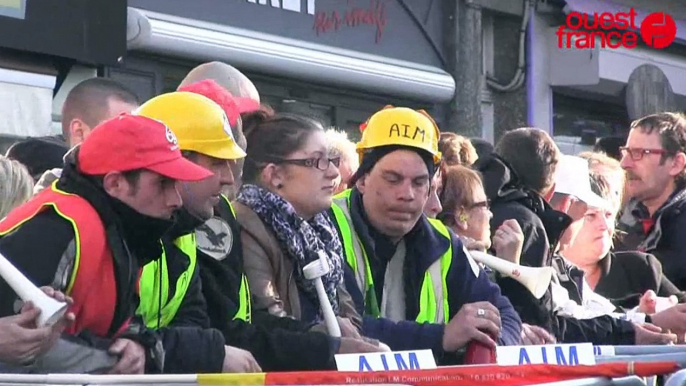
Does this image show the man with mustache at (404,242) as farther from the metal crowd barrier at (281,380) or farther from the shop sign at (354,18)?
the shop sign at (354,18)

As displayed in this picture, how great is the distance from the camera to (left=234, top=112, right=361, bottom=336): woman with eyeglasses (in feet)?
16.7

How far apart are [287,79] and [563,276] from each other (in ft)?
16.2

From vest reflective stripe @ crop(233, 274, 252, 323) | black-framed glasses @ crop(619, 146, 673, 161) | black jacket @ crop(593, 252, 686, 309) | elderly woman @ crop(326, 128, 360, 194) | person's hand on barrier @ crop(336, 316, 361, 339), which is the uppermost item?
black-framed glasses @ crop(619, 146, 673, 161)

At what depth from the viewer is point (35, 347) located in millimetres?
3875

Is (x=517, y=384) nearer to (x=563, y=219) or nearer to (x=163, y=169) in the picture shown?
(x=163, y=169)

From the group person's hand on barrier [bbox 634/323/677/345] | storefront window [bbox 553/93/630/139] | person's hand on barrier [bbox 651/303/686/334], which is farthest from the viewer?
storefront window [bbox 553/93/630/139]

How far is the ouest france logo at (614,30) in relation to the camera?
15.4m

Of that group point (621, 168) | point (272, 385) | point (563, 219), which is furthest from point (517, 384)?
point (621, 168)

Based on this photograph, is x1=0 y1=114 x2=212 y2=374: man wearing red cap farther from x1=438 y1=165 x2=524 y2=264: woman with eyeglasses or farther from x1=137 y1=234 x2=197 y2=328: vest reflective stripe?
x1=438 y1=165 x2=524 y2=264: woman with eyeglasses

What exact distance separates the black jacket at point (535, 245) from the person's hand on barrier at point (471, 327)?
2.58ft

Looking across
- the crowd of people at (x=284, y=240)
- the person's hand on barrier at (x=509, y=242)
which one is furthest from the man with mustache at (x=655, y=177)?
the person's hand on barrier at (x=509, y=242)

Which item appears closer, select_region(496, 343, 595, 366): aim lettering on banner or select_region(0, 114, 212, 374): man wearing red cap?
select_region(0, 114, 212, 374): man wearing red cap

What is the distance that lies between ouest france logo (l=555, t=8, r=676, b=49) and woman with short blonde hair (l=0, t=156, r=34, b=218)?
10764mm

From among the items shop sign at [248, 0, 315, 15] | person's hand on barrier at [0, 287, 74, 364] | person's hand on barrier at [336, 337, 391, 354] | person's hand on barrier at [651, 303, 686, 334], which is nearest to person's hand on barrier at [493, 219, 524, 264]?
person's hand on barrier at [651, 303, 686, 334]
